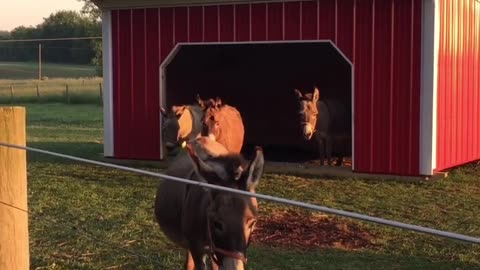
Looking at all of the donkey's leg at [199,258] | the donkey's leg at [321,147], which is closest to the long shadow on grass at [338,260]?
the donkey's leg at [199,258]

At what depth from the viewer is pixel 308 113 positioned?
13.4 m

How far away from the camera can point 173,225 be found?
5.46m

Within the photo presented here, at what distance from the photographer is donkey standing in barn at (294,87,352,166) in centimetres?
1344

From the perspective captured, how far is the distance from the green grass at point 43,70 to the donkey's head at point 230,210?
5911 cm

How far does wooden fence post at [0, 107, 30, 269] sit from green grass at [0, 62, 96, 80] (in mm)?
58339

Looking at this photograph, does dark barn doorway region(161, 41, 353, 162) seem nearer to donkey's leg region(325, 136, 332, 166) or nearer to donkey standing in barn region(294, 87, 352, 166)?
donkey standing in barn region(294, 87, 352, 166)

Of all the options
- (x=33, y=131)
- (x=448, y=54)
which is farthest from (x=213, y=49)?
(x=33, y=131)

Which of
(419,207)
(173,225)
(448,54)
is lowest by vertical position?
(419,207)

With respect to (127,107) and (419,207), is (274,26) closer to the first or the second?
(127,107)

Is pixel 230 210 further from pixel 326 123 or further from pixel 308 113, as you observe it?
pixel 326 123

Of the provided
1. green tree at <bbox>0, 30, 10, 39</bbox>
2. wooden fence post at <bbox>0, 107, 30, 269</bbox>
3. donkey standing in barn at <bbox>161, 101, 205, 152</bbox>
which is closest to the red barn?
donkey standing in barn at <bbox>161, 101, 205, 152</bbox>

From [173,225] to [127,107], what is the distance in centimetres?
972

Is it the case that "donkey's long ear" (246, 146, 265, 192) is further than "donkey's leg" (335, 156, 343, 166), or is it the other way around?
"donkey's leg" (335, 156, 343, 166)

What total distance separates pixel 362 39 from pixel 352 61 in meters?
0.41
